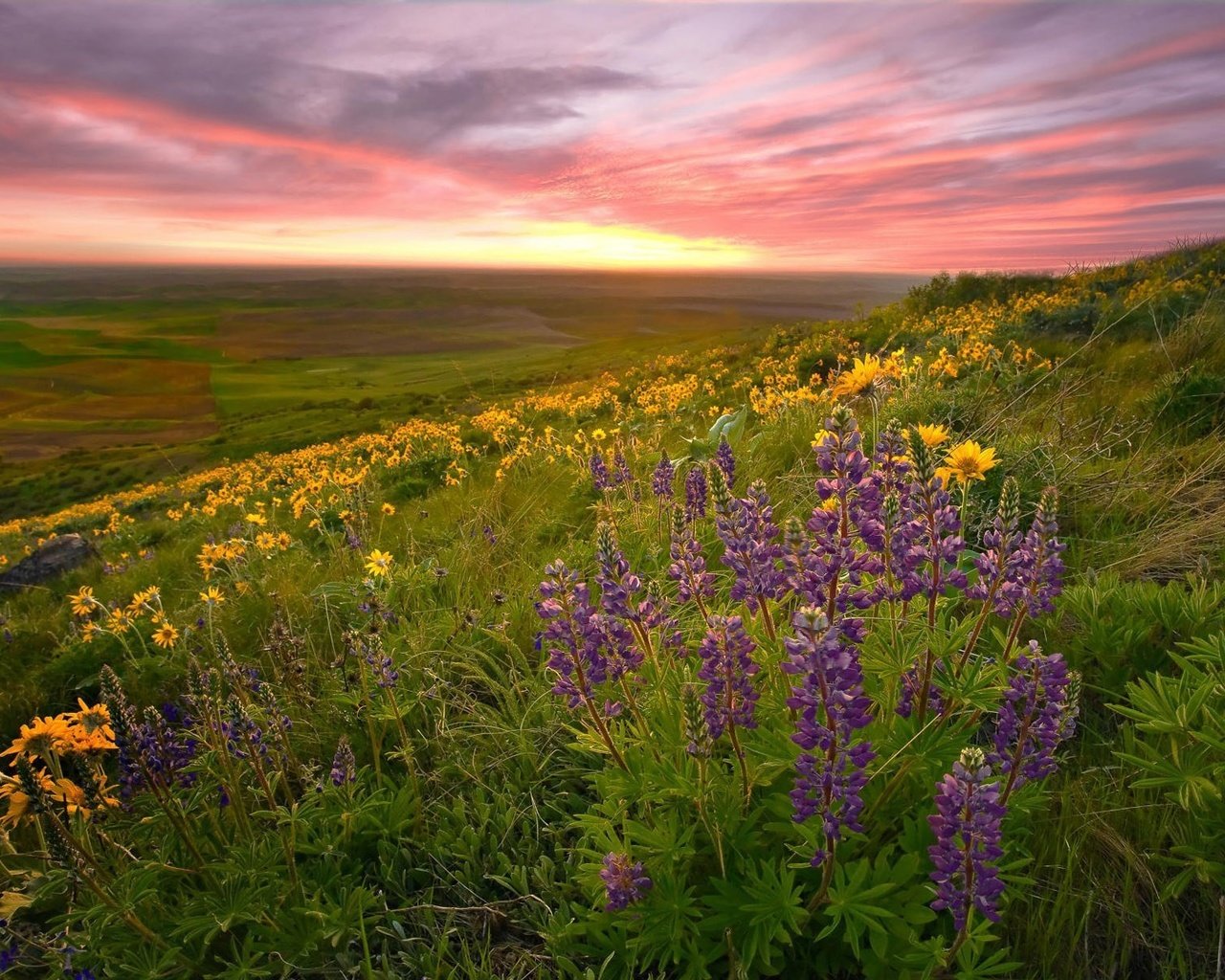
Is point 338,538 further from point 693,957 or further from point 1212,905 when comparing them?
point 1212,905

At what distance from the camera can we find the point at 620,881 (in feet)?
5.99

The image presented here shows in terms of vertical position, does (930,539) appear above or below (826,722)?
above

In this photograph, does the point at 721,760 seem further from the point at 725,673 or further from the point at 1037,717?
the point at 1037,717

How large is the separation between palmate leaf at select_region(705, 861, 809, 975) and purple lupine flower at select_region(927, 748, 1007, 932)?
13.9 inches

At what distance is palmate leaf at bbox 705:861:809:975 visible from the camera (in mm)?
1654

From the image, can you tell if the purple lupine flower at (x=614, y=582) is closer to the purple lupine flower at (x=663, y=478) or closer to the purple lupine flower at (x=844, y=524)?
the purple lupine flower at (x=844, y=524)

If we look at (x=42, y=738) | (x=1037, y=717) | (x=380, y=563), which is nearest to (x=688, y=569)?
(x=1037, y=717)

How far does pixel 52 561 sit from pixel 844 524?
13.2 metres

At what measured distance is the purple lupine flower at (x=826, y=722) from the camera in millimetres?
1406

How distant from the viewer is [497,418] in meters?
13.7

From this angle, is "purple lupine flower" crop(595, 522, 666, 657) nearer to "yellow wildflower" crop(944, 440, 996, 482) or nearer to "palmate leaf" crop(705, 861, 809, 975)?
"palmate leaf" crop(705, 861, 809, 975)

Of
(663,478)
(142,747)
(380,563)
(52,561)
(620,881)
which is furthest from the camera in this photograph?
(52,561)

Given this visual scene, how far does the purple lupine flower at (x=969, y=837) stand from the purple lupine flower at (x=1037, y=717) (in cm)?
34

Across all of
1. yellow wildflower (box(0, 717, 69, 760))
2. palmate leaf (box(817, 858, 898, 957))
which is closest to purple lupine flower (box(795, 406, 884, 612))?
palmate leaf (box(817, 858, 898, 957))
